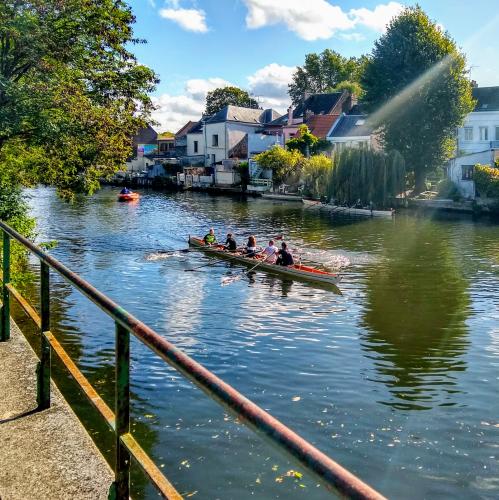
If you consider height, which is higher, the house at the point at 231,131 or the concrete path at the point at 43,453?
the house at the point at 231,131

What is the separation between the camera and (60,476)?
127 inches

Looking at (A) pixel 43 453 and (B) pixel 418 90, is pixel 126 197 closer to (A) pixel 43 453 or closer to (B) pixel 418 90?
(B) pixel 418 90

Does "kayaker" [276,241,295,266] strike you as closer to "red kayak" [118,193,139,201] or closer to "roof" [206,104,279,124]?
"red kayak" [118,193,139,201]

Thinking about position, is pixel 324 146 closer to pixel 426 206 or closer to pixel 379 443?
pixel 426 206

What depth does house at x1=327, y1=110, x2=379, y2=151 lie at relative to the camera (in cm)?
6888

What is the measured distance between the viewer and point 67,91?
55.4ft

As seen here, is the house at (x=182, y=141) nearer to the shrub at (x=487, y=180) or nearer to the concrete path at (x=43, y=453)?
the shrub at (x=487, y=180)

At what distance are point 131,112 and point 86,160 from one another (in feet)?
7.65

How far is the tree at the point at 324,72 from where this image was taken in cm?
11762

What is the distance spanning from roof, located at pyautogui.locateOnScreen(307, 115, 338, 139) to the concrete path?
239 ft

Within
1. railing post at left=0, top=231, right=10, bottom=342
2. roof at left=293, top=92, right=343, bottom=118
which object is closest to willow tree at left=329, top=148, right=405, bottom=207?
roof at left=293, top=92, right=343, bottom=118

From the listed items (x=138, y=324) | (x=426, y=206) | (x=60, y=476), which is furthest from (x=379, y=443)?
(x=426, y=206)

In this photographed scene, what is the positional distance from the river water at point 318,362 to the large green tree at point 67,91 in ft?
15.5

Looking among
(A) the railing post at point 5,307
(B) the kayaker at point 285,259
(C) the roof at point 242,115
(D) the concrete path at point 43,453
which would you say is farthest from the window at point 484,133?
(D) the concrete path at point 43,453
